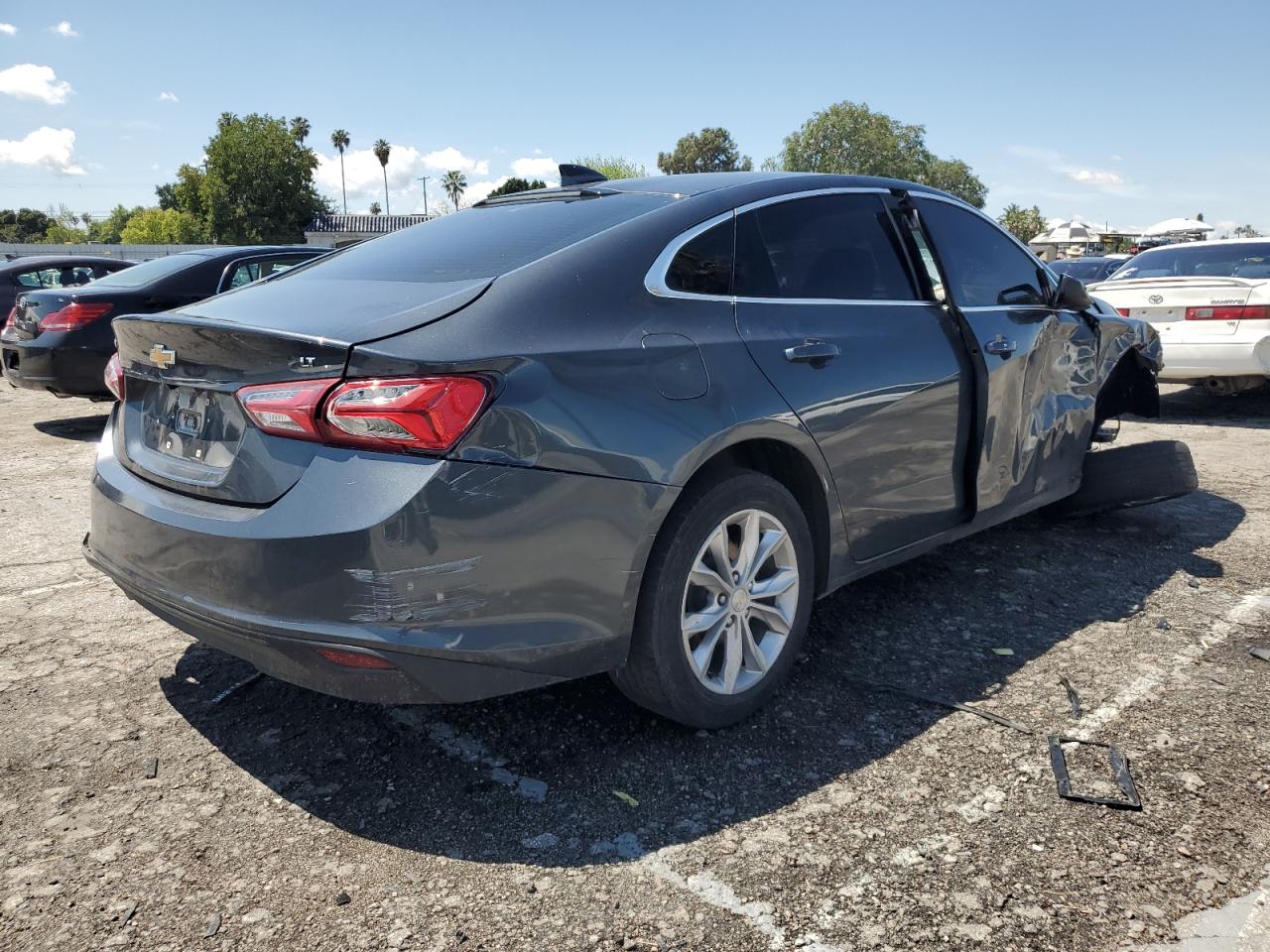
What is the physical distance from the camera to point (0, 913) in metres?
2.19

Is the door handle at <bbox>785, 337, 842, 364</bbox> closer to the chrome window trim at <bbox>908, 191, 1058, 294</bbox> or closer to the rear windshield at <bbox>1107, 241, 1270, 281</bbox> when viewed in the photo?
the chrome window trim at <bbox>908, 191, 1058, 294</bbox>

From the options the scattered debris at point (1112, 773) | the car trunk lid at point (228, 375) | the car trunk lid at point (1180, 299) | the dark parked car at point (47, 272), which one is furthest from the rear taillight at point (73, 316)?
the car trunk lid at point (1180, 299)

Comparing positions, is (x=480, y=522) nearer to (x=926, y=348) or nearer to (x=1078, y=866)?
(x=1078, y=866)

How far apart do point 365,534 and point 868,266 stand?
7.20 ft

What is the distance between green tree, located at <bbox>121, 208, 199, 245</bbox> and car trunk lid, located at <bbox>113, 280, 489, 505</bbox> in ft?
347

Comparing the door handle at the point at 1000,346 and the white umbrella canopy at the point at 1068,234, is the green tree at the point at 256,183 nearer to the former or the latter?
the white umbrella canopy at the point at 1068,234

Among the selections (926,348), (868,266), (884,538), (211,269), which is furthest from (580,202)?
(211,269)

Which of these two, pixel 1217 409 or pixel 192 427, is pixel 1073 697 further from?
pixel 1217 409

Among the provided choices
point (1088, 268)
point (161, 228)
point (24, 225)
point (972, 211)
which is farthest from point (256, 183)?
point (972, 211)

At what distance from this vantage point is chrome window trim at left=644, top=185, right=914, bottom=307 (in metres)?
2.83

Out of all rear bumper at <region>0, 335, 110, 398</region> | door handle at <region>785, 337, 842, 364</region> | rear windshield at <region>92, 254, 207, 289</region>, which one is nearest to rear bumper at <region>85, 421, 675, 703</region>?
door handle at <region>785, 337, 842, 364</region>

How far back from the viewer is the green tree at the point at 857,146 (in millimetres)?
107062

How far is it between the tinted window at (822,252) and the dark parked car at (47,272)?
9.73m

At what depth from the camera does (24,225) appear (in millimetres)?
129375
